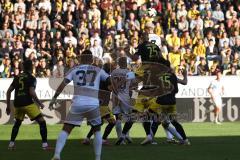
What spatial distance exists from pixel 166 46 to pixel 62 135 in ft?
55.8

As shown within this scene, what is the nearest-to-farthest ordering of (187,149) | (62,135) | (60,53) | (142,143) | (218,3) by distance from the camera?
1. (62,135)
2. (187,149)
3. (142,143)
4. (60,53)
5. (218,3)

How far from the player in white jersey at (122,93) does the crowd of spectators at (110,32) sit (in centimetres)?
872

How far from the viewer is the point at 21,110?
58.8 ft

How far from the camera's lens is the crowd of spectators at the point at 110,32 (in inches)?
1152

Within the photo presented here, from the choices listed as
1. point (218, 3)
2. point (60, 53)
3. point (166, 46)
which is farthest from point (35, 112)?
point (218, 3)

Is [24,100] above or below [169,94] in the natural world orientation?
below

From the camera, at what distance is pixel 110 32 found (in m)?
31.1

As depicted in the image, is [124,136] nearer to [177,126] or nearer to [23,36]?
[177,126]

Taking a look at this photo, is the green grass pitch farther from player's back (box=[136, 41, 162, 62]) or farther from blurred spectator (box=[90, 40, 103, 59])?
blurred spectator (box=[90, 40, 103, 59])

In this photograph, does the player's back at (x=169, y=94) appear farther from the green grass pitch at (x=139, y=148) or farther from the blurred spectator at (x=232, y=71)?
the blurred spectator at (x=232, y=71)

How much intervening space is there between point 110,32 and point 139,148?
45.4ft

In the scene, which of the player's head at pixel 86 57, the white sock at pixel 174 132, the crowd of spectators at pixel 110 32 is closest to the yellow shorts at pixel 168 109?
the white sock at pixel 174 132

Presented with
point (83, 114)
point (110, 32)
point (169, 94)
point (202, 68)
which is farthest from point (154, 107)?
point (110, 32)

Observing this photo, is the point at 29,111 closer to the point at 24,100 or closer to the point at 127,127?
the point at 24,100
